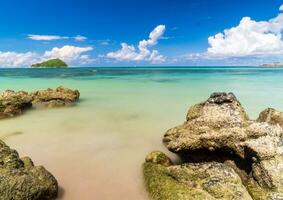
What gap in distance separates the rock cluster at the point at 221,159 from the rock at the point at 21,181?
6.84 ft

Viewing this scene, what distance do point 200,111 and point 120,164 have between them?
2.72 m

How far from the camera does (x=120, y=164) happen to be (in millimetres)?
7121

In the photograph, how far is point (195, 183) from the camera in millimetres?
5332

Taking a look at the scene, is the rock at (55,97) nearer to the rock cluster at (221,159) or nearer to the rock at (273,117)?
the rock cluster at (221,159)

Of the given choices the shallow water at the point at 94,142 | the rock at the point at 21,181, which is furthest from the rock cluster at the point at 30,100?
the rock at the point at 21,181

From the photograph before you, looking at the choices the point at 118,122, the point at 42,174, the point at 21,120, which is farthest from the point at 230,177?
the point at 21,120

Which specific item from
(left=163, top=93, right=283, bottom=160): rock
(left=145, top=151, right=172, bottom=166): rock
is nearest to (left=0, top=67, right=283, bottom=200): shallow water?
(left=145, top=151, right=172, bottom=166): rock

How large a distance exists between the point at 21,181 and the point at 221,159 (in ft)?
14.8

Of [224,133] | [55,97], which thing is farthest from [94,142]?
[55,97]

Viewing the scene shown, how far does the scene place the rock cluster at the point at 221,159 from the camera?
5113mm

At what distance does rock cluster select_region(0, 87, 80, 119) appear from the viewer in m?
13.0

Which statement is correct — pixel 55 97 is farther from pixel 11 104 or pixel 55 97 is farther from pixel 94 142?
pixel 94 142

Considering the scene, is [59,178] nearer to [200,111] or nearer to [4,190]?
[4,190]

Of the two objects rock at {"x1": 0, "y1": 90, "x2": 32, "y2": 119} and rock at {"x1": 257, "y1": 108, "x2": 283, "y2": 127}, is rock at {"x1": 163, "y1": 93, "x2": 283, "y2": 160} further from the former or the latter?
rock at {"x1": 0, "y1": 90, "x2": 32, "y2": 119}
